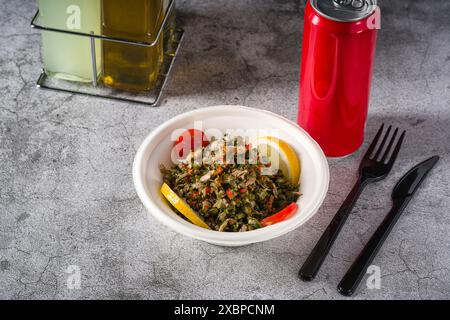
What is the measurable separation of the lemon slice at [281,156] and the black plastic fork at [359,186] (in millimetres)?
91

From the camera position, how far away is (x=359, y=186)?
1.18 metres

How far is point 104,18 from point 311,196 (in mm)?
485

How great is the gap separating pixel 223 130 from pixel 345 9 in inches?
11.0

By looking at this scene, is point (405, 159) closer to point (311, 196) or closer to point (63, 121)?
point (311, 196)

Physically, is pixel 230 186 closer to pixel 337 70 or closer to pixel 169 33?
pixel 337 70

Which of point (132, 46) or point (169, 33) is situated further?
point (169, 33)

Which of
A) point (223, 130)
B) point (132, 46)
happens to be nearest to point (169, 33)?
point (132, 46)

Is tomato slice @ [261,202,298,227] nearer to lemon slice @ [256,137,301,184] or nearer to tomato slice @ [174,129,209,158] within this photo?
lemon slice @ [256,137,301,184]

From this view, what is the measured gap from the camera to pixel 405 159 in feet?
4.12

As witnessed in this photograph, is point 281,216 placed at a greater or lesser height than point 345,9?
lesser

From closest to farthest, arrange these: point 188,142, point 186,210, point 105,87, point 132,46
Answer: point 186,210, point 188,142, point 132,46, point 105,87

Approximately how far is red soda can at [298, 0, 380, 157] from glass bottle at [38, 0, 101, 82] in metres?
0.39

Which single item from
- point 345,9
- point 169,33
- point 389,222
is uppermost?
point 345,9

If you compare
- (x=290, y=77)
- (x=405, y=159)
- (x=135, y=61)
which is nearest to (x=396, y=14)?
(x=290, y=77)
